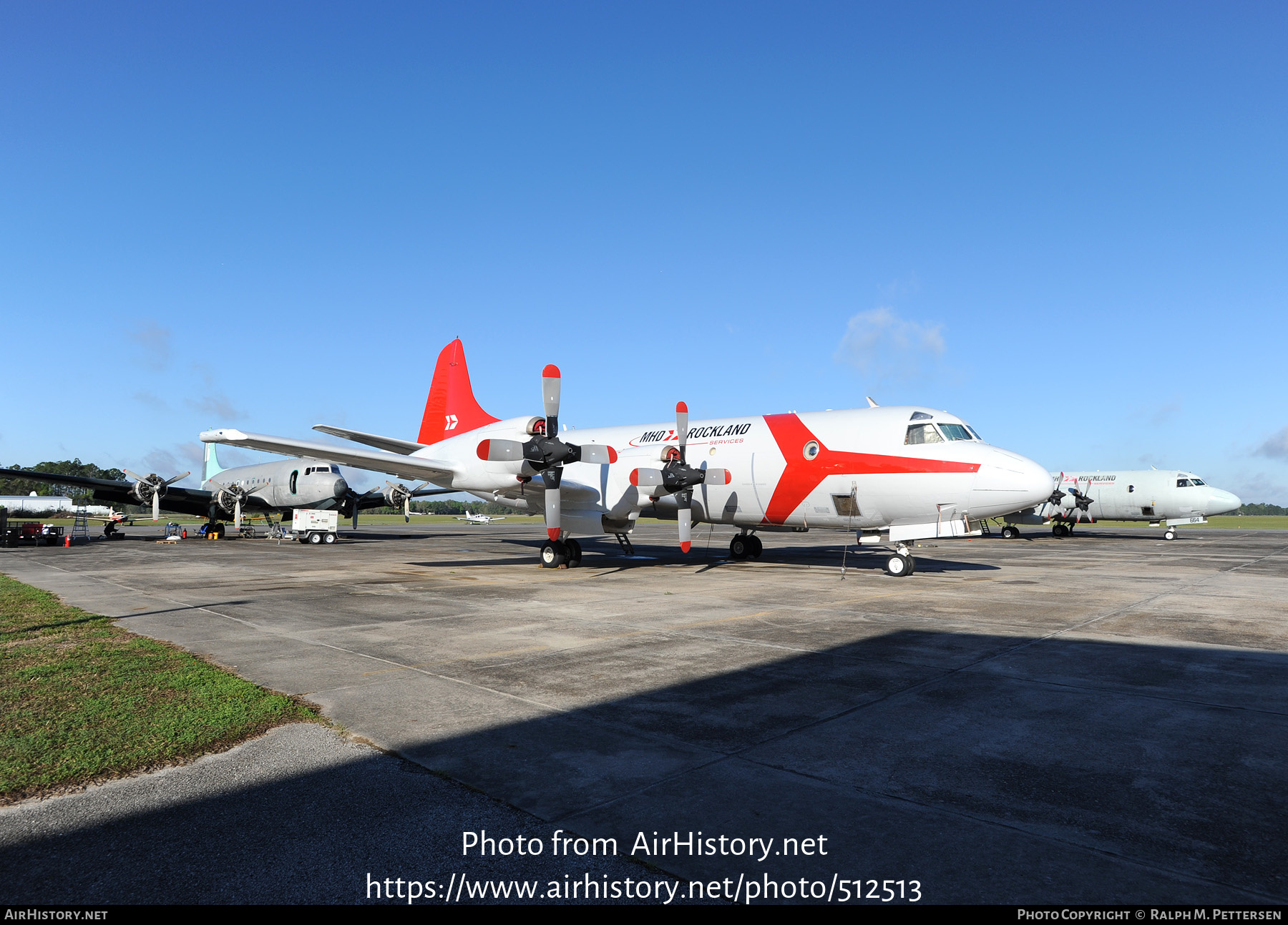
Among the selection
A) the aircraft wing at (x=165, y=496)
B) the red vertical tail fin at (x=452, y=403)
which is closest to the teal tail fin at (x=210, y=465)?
the aircraft wing at (x=165, y=496)

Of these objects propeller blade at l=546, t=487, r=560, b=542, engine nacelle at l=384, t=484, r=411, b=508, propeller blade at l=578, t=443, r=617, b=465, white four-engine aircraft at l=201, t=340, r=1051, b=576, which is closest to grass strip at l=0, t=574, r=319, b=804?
white four-engine aircraft at l=201, t=340, r=1051, b=576

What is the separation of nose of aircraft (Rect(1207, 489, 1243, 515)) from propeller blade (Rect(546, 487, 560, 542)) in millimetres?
38648

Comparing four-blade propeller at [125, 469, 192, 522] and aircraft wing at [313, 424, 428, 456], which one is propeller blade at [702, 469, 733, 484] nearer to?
aircraft wing at [313, 424, 428, 456]

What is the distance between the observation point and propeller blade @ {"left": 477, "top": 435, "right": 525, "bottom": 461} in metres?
16.7

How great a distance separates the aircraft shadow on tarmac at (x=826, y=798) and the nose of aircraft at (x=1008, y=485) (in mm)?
8657

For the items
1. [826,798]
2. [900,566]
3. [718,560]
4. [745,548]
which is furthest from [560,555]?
[826,798]

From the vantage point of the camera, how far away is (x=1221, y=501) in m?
37.6

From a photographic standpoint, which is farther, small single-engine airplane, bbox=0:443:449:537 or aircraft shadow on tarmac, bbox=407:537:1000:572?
small single-engine airplane, bbox=0:443:449:537

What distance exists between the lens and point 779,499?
1850 centimetres

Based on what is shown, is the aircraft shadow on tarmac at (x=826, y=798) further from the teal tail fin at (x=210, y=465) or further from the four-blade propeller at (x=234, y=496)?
the teal tail fin at (x=210, y=465)

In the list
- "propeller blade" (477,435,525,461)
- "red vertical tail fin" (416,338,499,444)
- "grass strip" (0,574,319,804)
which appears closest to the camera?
"grass strip" (0,574,319,804)

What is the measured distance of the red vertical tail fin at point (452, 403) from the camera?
24109 millimetres

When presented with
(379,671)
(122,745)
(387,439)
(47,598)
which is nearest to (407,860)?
(122,745)

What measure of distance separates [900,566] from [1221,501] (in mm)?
32355
